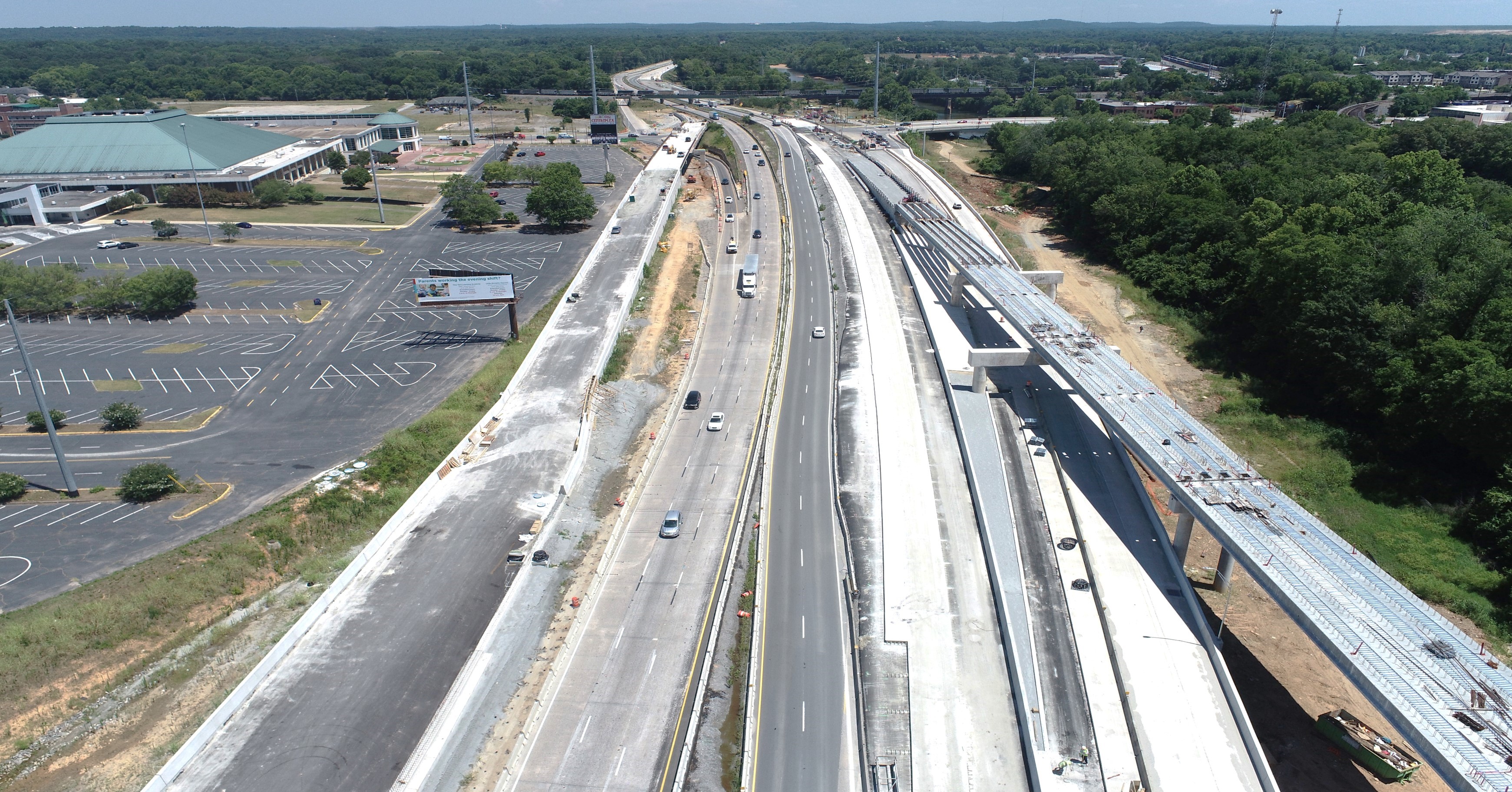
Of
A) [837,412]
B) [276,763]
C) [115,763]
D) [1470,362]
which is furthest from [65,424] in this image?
[1470,362]

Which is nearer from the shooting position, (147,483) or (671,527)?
(671,527)

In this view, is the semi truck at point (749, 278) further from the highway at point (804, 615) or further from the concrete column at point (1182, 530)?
the concrete column at point (1182, 530)

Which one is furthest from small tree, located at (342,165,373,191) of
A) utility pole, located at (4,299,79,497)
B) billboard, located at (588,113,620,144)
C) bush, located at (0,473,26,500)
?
bush, located at (0,473,26,500)

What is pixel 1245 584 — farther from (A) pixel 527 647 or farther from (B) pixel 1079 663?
(A) pixel 527 647

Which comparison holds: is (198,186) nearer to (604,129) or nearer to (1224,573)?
(604,129)

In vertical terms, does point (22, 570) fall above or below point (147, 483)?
below

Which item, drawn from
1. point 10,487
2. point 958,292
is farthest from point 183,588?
Answer: point 958,292

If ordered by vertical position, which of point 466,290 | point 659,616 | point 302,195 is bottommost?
point 659,616
